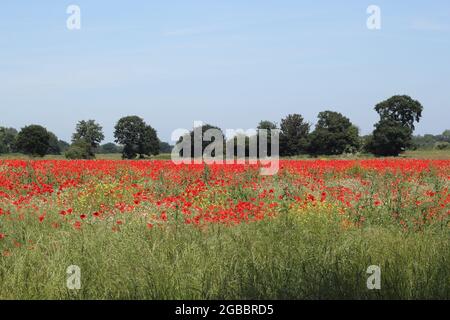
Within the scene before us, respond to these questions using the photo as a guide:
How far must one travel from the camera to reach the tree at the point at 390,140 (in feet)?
214

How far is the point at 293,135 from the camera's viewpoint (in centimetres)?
7381

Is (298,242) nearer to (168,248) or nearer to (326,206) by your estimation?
(168,248)

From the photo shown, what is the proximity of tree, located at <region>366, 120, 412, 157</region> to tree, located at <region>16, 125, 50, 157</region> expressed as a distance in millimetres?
51411

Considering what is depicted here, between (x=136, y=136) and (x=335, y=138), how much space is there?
108ft

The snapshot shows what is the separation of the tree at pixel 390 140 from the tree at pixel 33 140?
169ft

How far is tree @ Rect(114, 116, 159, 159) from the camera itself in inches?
3007

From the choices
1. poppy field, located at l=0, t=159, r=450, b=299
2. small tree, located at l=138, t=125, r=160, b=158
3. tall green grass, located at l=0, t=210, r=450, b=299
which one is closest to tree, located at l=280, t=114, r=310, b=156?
small tree, located at l=138, t=125, r=160, b=158

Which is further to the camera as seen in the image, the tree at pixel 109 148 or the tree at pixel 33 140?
the tree at pixel 109 148
